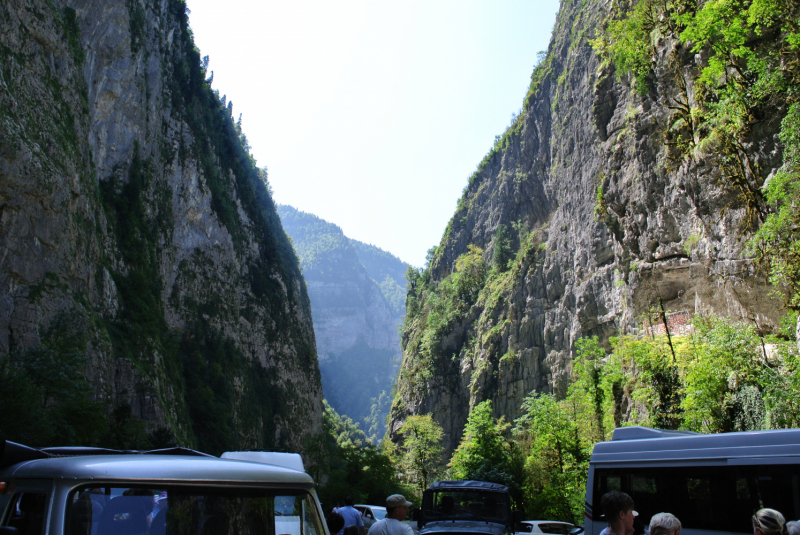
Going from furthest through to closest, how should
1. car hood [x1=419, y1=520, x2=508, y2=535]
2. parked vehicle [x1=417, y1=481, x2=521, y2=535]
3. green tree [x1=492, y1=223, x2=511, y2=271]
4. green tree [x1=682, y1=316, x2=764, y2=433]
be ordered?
green tree [x1=492, y1=223, x2=511, y2=271] < green tree [x1=682, y1=316, x2=764, y2=433] < parked vehicle [x1=417, y1=481, x2=521, y2=535] < car hood [x1=419, y1=520, x2=508, y2=535]

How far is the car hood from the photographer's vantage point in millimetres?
7988

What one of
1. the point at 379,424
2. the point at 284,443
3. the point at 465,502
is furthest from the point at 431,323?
the point at 379,424

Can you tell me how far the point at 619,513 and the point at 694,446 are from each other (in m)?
4.15

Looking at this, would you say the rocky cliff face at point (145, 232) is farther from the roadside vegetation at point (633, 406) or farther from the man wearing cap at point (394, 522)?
the man wearing cap at point (394, 522)

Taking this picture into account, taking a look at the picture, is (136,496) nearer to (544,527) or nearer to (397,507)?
(397,507)

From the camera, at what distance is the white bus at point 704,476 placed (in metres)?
6.30

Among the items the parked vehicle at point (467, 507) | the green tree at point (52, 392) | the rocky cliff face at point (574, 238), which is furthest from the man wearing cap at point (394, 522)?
the rocky cliff face at point (574, 238)

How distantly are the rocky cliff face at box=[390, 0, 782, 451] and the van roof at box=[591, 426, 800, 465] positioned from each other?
45.3ft

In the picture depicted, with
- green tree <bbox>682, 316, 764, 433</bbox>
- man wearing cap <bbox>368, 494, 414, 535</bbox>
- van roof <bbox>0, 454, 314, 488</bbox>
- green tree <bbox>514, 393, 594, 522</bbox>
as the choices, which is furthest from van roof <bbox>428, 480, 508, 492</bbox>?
green tree <bbox>514, 393, 594, 522</bbox>

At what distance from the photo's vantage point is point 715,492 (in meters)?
6.95

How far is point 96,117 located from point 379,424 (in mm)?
158955

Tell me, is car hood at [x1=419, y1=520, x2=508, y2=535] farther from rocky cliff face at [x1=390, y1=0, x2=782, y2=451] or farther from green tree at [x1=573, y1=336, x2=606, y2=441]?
green tree at [x1=573, y1=336, x2=606, y2=441]

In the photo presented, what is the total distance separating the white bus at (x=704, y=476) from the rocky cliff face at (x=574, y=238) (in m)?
14.1

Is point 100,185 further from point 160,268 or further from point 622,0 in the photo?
point 622,0
